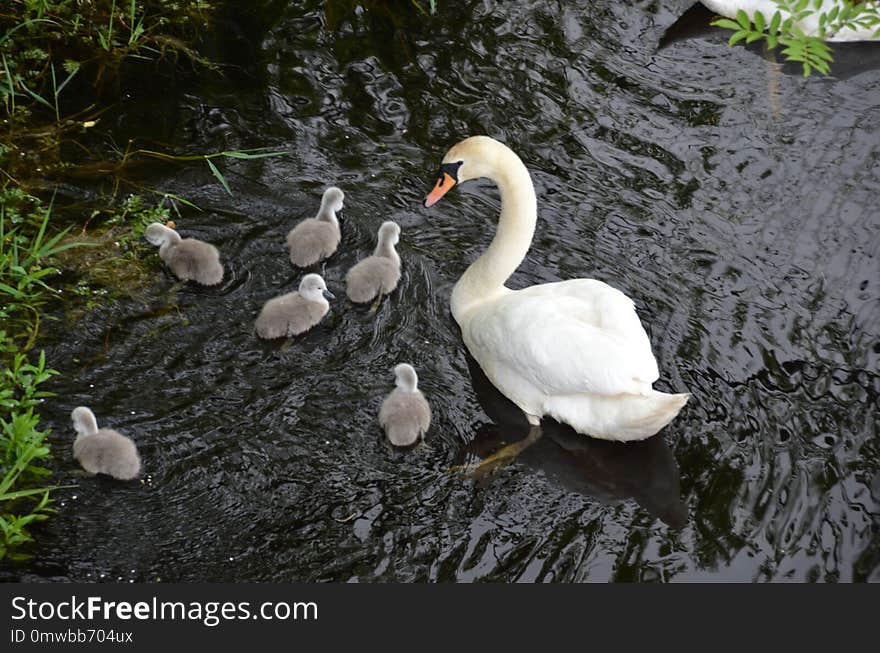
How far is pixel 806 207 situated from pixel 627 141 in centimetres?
135

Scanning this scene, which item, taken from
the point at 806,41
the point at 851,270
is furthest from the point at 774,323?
the point at 806,41

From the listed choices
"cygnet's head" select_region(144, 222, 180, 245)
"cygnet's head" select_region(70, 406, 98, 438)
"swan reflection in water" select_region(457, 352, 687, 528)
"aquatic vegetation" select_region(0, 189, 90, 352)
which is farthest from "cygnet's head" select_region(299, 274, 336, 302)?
"cygnet's head" select_region(70, 406, 98, 438)

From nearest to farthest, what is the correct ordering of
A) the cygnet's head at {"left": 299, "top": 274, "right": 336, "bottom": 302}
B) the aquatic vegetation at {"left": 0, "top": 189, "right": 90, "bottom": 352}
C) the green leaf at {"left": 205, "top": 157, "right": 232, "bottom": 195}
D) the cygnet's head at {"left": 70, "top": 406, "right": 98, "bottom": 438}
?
the cygnet's head at {"left": 70, "top": 406, "right": 98, "bottom": 438}
the aquatic vegetation at {"left": 0, "top": 189, "right": 90, "bottom": 352}
the cygnet's head at {"left": 299, "top": 274, "right": 336, "bottom": 302}
the green leaf at {"left": 205, "top": 157, "right": 232, "bottom": 195}

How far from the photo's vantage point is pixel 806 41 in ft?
14.3

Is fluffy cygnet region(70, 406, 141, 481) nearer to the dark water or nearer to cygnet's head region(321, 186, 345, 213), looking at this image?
the dark water

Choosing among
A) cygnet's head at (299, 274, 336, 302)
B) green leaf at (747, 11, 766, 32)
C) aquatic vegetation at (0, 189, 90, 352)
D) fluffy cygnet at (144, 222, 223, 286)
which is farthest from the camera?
fluffy cygnet at (144, 222, 223, 286)

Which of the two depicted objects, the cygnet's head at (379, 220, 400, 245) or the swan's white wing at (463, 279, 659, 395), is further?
the cygnet's head at (379, 220, 400, 245)

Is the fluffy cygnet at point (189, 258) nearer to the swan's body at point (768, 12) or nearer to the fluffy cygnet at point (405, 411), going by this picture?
the fluffy cygnet at point (405, 411)

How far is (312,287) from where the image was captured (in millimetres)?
6367

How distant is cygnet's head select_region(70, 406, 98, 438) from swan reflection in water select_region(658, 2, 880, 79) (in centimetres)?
570

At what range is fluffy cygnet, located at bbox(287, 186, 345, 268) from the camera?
6758mm

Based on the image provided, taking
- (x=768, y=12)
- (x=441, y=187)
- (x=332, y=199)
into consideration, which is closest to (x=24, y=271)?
(x=332, y=199)

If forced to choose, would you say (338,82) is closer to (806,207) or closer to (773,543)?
(806,207)

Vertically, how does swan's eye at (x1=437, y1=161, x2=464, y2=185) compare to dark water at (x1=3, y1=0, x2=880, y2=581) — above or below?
above
